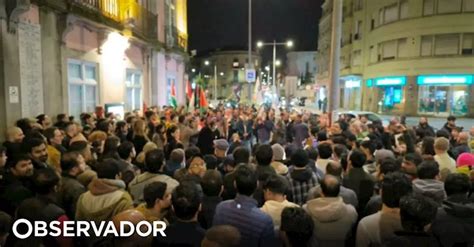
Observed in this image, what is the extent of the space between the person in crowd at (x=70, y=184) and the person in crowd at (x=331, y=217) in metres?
2.58

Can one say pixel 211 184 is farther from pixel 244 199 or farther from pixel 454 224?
pixel 454 224

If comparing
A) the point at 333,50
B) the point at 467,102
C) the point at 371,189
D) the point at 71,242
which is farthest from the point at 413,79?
the point at 71,242

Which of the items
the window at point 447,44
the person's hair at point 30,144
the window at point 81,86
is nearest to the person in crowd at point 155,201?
the person's hair at point 30,144

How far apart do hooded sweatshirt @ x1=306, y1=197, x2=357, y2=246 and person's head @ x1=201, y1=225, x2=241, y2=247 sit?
135 centimetres

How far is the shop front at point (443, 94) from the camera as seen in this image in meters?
33.6

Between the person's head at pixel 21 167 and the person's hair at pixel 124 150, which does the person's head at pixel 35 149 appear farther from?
the person's hair at pixel 124 150

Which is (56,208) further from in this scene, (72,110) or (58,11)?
(72,110)

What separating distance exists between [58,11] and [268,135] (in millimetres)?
7699

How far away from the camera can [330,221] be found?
4008mm

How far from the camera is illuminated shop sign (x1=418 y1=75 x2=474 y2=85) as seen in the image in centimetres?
3316

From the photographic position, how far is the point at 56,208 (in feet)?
12.7

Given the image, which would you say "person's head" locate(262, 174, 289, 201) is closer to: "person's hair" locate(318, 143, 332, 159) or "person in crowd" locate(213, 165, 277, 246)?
"person in crowd" locate(213, 165, 277, 246)

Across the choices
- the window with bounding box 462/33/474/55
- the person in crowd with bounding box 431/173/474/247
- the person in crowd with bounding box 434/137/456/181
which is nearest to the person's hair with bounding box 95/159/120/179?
the person in crowd with bounding box 431/173/474/247

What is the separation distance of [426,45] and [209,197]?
35.3 m
